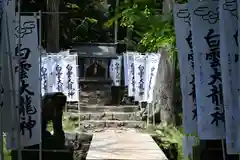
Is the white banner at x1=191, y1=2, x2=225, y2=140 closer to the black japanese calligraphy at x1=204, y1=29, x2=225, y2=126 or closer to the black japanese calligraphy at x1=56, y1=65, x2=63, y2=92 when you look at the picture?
the black japanese calligraphy at x1=204, y1=29, x2=225, y2=126

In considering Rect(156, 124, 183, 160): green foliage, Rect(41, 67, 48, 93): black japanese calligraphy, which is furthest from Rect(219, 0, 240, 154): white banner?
Result: Rect(41, 67, 48, 93): black japanese calligraphy

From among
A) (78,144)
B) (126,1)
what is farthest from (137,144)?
(126,1)

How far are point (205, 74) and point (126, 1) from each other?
1551 mm

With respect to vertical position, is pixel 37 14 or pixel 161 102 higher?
pixel 37 14

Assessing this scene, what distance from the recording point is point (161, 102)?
12.5 m

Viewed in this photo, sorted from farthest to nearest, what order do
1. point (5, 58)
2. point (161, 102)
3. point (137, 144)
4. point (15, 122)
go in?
point (161, 102)
point (137, 144)
point (15, 122)
point (5, 58)

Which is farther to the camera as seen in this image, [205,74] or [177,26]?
A: [177,26]

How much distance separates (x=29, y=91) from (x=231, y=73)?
2618 mm

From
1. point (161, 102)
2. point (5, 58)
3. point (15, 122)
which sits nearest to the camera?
point (5, 58)

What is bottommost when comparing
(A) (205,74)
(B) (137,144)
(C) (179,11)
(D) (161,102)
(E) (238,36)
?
(B) (137,144)

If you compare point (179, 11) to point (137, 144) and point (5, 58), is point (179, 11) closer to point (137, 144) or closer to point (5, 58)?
point (5, 58)

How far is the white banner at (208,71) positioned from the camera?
3770 mm

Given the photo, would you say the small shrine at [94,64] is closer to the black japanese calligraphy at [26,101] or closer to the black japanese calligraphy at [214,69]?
the black japanese calligraphy at [26,101]

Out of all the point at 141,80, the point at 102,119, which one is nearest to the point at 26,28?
the point at 141,80
